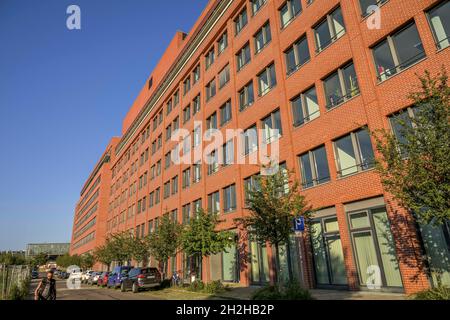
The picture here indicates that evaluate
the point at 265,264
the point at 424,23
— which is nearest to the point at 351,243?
the point at 265,264

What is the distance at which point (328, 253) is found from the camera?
15.5 metres

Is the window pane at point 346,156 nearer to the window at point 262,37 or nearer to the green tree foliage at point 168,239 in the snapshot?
the window at point 262,37

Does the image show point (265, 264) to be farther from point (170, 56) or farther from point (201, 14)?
point (170, 56)

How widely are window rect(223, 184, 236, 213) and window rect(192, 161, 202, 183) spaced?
5002mm

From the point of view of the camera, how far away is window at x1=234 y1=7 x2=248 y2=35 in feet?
86.4

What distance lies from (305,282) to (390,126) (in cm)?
855

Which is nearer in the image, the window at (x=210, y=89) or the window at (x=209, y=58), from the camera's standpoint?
the window at (x=210, y=89)

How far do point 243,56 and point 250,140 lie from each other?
762 cm

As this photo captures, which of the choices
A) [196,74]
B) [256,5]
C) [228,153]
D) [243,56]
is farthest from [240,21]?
[228,153]

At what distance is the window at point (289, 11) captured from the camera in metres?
20.4

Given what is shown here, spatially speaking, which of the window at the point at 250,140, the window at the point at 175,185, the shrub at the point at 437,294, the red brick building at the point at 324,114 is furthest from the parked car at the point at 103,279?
the shrub at the point at 437,294

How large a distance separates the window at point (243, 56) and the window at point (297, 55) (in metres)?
4.89

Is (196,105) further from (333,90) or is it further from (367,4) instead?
(367,4)
